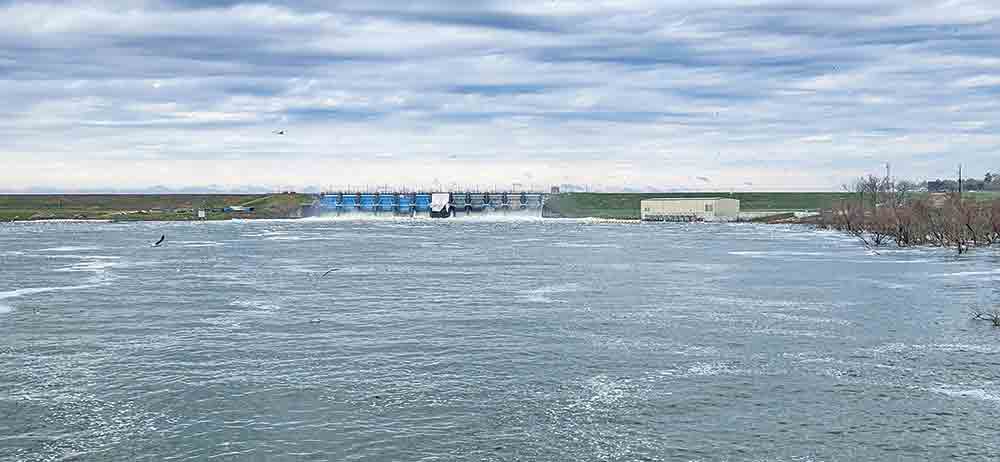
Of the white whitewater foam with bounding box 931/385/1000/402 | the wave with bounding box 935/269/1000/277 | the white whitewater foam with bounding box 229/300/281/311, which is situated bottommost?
the white whitewater foam with bounding box 931/385/1000/402

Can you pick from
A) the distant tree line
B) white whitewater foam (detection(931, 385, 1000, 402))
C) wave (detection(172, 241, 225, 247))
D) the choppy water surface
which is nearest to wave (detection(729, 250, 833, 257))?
the distant tree line

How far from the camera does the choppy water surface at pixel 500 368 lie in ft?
92.0

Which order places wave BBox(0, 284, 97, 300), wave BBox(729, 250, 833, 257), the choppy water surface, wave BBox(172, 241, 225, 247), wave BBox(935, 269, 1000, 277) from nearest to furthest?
the choppy water surface → wave BBox(0, 284, 97, 300) → wave BBox(935, 269, 1000, 277) → wave BBox(729, 250, 833, 257) → wave BBox(172, 241, 225, 247)

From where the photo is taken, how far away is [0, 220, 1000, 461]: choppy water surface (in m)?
28.0

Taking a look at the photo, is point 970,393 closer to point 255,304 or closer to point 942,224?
point 255,304

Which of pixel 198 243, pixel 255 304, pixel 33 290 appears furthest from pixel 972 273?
pixel 198 243

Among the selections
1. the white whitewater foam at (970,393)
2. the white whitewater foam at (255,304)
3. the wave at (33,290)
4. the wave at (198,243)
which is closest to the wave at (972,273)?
the white whitewater foam at (970,393)

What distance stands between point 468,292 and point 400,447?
3850cm

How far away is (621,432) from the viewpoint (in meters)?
29.0

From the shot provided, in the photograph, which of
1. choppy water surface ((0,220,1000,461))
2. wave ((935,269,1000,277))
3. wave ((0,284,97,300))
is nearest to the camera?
choppy water surface ((0,220,1000,461))

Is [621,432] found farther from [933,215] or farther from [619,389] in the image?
[933,215]

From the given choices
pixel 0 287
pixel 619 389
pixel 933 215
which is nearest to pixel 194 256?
pixel 0 287

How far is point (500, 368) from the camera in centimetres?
3809

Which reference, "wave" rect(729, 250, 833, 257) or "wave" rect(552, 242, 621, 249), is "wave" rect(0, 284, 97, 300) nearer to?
"wave" rect(552, 242, 621, 249)
